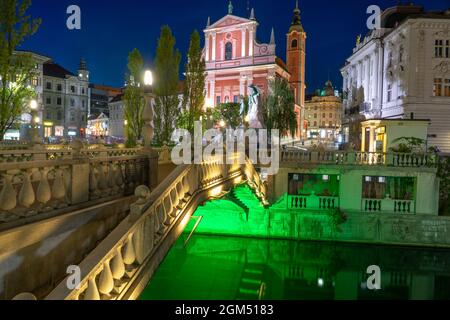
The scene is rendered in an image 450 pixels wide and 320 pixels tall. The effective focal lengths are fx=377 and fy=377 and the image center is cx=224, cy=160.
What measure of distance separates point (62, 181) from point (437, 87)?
35127 mm

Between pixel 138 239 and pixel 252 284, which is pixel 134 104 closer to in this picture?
pixel 252 284

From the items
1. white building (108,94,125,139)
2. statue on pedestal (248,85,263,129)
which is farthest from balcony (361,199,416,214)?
white building (108,94,125,139)

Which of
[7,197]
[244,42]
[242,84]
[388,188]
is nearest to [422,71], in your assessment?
[388,188]

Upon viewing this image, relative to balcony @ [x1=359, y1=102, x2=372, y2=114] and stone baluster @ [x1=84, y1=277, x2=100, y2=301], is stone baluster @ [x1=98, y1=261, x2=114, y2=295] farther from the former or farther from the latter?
balcony @ [x1=359, y1=102, x2=372, y2=114]

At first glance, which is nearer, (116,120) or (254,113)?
(254,113)

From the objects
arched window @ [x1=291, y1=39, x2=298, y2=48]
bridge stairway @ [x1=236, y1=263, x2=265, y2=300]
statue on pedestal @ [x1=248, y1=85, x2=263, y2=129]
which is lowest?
bridge stairway @ [x1=236, y1=263, x2=265, y2=300]

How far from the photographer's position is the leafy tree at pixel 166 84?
98.9ft

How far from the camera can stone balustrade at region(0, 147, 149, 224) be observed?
587 cm

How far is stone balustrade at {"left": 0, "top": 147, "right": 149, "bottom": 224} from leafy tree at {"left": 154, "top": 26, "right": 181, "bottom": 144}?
20338 millimetres

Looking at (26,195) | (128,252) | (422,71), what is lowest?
(128,252)

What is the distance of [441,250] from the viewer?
22.9 metres

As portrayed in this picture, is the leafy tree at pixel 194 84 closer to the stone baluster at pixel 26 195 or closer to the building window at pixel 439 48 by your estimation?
the building window at pixel 439 48

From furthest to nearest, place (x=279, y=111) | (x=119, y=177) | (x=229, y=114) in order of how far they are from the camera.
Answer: (x=229, y=114)
(x=279, y=111)
(x=119, y=177)

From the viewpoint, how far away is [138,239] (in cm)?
684
